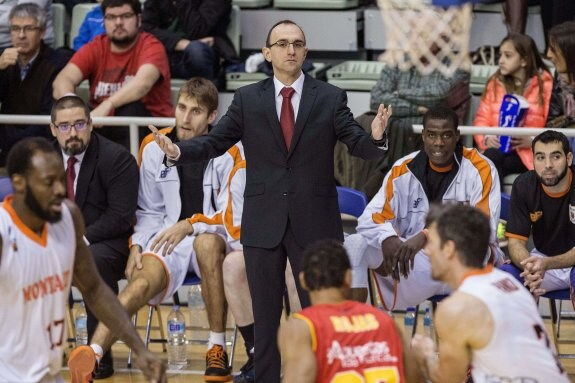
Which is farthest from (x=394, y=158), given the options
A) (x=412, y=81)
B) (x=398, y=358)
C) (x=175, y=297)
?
(x=398, y=358)

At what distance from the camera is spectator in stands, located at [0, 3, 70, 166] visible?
31.5 feet

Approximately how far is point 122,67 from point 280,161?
3.03 metres

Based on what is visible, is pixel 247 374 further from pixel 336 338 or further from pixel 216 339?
pixel 336 338

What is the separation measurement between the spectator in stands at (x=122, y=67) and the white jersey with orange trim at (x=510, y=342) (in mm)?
4892

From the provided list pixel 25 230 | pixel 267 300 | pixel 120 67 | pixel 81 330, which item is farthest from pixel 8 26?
pixel 25 230

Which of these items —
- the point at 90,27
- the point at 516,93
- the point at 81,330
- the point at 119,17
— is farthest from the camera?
the point at 90,27

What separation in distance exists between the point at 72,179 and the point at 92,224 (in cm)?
31

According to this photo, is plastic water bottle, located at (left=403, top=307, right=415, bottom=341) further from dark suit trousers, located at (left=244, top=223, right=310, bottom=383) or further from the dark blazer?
the dark blazer

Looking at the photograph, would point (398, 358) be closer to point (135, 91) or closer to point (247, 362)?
point (247, 362)

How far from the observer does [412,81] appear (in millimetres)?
9609

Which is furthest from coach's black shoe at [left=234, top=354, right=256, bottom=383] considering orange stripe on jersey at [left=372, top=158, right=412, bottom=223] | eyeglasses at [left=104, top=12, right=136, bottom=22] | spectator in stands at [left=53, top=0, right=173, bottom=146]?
eyeglasses at [left=104, top=12, right=136, bottom=22]

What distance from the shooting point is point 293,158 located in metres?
6.95

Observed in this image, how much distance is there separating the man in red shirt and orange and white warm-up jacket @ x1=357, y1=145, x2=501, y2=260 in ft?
8.83

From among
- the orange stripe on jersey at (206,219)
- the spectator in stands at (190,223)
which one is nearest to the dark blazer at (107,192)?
the spectator in stands at (190,223)
